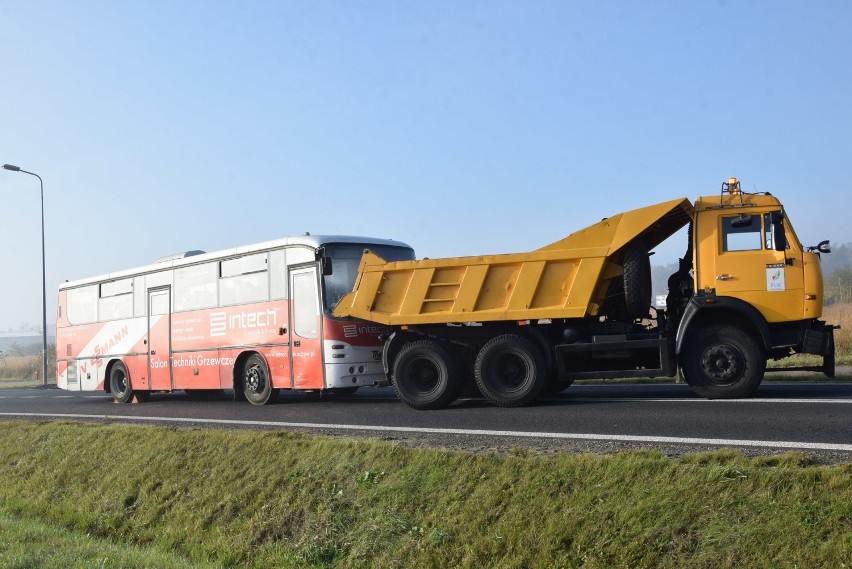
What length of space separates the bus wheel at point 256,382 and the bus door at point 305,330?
83cm

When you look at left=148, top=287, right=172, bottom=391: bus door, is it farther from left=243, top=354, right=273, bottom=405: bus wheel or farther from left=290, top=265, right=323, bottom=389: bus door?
left=290, top=265, right=323, bottom=389: bus door

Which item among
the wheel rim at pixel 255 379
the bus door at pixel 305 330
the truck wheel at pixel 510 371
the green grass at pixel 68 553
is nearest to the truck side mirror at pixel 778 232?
the truck wheel at pixel 510 371

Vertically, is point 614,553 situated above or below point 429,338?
below

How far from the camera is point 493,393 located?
1191 centimetres

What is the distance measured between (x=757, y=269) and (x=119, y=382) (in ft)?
47.0

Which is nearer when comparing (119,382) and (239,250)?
(239,250)

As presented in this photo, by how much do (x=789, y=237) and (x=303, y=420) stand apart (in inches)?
291

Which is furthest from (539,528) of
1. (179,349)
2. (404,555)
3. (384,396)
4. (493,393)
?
(179,349)

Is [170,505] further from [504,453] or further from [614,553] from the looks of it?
[614,553]

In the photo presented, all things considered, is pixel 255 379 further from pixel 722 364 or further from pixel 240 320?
pixel 722 364

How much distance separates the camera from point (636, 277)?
456 inches

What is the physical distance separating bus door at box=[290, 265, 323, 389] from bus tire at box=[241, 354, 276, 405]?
805 mm

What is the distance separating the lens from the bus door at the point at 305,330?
1398 centimetres

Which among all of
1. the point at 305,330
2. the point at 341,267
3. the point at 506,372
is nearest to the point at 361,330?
the point at 305,330
